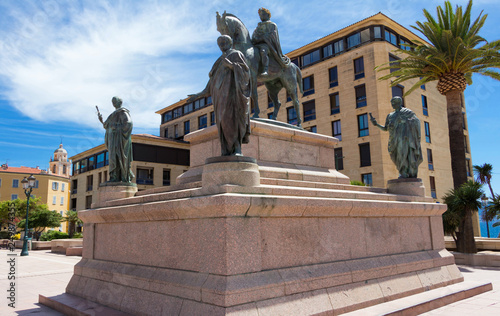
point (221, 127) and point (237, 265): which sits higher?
point (221, 127)

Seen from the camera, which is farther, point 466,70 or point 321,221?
point 466,70

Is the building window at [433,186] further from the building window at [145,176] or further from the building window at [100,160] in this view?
the building window at [100,160]

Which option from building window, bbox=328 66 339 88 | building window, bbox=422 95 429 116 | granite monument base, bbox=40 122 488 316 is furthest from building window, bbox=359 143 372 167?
granite monument base, bbox=40 122 488 316

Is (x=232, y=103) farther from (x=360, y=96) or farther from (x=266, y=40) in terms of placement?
(x=360, y=96)

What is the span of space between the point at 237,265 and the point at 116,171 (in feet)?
18.8

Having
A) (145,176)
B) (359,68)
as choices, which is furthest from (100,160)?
(359,68)

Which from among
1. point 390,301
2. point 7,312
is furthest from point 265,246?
point 7,312

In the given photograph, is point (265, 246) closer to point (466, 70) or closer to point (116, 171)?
point (116, 171)

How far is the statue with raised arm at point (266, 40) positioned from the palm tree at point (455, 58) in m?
12.7

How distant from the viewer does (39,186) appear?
247 ft

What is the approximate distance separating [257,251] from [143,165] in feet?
143

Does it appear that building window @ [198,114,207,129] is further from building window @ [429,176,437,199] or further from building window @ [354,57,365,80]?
building window @ [429,176,437,199]

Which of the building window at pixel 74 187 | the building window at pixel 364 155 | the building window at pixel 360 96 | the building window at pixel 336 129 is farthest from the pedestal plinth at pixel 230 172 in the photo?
the building window at pixel 74 187

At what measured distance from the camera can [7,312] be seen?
7371 millimetres
